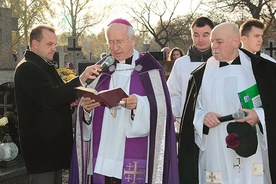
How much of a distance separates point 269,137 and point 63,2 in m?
33.3

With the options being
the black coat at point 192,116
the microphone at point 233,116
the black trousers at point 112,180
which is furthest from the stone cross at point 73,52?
the microphone at point 233,116

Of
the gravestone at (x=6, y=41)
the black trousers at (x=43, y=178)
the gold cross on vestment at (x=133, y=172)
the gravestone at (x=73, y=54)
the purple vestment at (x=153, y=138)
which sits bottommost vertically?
the black trousers at (x=43, y=178)

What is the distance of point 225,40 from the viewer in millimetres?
3447

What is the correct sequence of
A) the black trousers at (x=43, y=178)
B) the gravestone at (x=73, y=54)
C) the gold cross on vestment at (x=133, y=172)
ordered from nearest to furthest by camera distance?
the gold cross on vestment at (x=133, y=172)
the black trousers at (x=43, y=178)
the gravestone at (x=73, y=54)

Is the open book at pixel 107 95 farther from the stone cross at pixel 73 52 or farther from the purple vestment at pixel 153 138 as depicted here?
the stone cross at pixel 73 52

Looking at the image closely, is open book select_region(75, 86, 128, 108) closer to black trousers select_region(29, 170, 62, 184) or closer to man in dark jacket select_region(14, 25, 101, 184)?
A: man in dark jacket select_region(14, 25, 101, 184)

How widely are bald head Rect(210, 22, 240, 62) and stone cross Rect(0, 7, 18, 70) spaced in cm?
438

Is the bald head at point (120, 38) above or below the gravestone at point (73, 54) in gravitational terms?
below

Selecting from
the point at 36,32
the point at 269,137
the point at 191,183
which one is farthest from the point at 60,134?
the point at 269,137

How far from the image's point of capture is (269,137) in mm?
3523

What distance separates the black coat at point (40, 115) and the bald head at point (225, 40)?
137 cm

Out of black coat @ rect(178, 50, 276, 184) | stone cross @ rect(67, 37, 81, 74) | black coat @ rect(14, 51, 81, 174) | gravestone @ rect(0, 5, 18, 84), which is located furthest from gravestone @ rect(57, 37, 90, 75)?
black coat @ rect(178, 50, 276, 184)

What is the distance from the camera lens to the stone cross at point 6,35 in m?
6.71

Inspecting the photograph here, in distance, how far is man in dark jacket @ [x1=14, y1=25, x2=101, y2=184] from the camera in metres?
3.57
